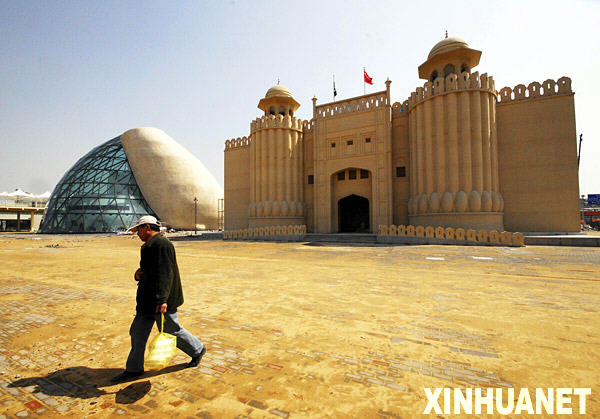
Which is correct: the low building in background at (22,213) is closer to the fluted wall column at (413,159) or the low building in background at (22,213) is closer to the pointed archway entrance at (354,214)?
the pointed archway entrance at (354,214)

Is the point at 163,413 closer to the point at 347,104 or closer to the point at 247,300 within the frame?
the point at 247,300

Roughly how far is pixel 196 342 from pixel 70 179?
51878 mm

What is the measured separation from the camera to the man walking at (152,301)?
3.02m

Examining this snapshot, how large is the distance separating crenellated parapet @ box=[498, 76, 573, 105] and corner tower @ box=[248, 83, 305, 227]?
642 inches

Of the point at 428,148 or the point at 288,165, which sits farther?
the point at 288,165

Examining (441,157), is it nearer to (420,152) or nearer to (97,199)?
(420,152)

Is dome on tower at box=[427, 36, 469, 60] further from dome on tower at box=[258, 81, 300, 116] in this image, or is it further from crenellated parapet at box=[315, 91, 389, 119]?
dome on tower at box=[258, 81, 300, 116]

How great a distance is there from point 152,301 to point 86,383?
1.00m

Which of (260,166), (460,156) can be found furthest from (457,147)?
(260,166)

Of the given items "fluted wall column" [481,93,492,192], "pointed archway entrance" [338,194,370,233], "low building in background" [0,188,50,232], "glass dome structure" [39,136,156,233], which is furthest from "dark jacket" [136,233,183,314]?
"low building in background" [0,188,50,232]

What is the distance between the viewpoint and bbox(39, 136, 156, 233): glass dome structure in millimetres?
39719

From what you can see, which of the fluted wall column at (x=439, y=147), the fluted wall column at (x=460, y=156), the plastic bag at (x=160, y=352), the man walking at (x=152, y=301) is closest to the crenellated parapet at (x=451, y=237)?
the fluted wall column at (x=460, y=156)

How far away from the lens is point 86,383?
2.94 m

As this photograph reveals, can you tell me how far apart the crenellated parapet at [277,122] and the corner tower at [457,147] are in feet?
36.7
